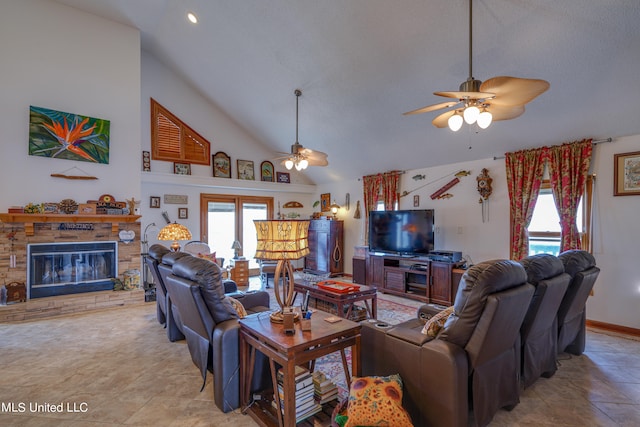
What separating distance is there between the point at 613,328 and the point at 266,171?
6.85 meters

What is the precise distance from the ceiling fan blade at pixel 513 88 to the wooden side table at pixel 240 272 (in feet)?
17.5

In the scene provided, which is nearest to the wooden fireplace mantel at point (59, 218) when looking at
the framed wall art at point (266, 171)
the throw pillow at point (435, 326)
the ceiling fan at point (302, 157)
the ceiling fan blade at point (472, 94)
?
the ceiling fan at point (302, 157)

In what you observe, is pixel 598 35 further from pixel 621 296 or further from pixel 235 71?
pixel 235 71

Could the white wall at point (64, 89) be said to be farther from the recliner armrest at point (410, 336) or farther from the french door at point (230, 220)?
the recliner armrest at point (410, 336)

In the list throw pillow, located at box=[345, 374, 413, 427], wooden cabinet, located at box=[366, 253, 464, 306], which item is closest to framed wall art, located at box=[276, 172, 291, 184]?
wooden cabinet, located at box=[366, 253, 464, 306]

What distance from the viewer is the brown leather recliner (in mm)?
1851

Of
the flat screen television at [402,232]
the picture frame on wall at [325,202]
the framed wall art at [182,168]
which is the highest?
the framed wall art at [182,168]

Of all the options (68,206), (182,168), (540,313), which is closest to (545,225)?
(540,313)

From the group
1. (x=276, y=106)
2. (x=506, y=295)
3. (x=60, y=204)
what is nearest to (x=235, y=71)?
(x=276, y=106)

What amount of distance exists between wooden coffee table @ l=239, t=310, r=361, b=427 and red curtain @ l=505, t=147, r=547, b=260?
3.65 meters

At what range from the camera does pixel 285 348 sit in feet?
6.03

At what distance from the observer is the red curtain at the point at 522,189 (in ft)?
15.0

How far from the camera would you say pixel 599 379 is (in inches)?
109

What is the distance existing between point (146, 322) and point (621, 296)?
6.19 metres
